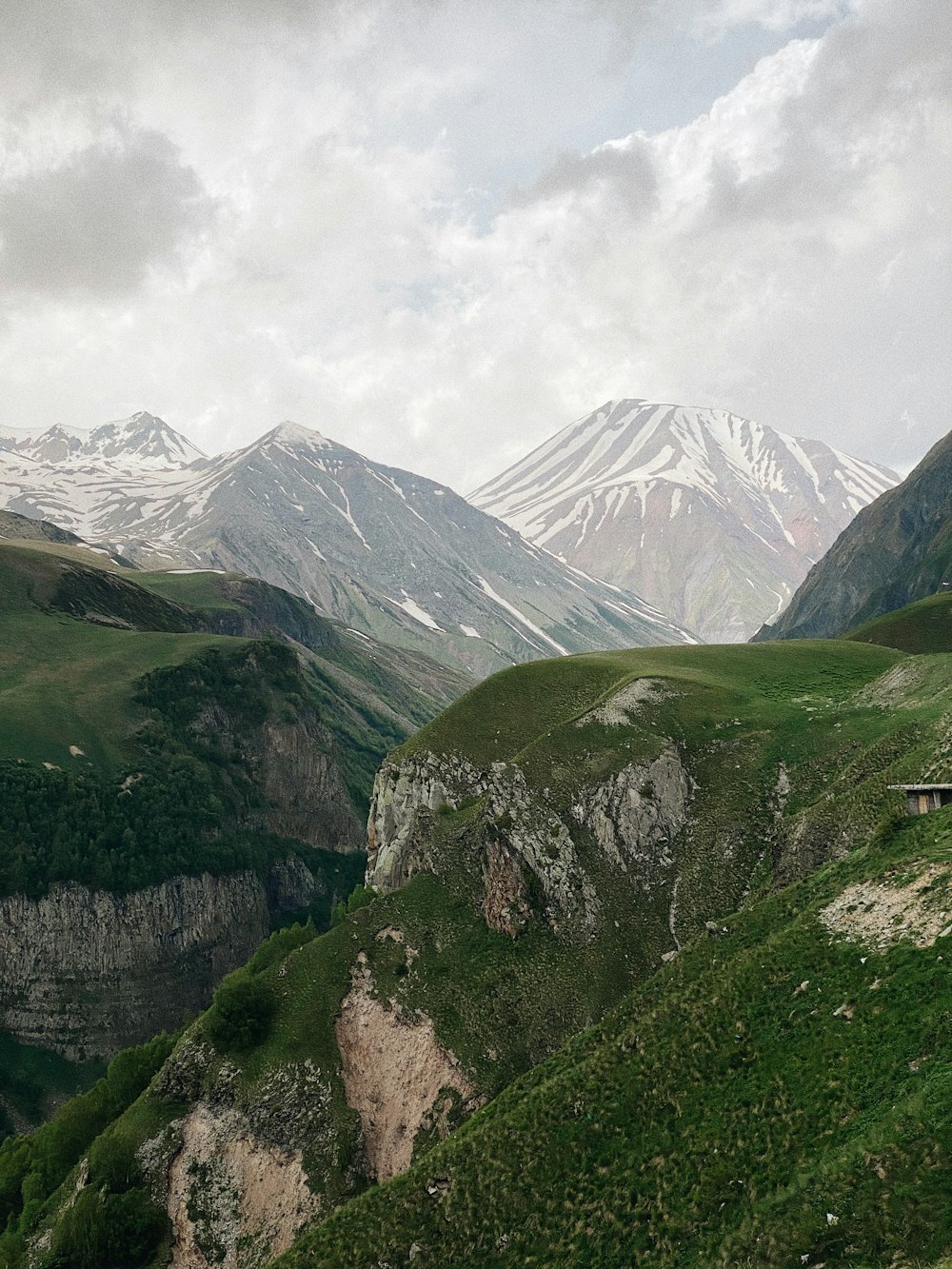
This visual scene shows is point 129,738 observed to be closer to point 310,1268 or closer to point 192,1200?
point 192,1200

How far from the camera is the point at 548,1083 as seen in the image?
34.5 meters

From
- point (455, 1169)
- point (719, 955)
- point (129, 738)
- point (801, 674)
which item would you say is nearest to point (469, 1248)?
point (455, 1169)

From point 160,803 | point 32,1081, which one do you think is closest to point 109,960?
point 32,1081

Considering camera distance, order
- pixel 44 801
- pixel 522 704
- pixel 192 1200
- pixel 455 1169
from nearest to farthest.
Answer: pixel 455 1169, pixel 192 1200, pixel 522 704, pixel 44 801

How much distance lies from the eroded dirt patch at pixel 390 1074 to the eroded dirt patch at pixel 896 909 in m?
30.0

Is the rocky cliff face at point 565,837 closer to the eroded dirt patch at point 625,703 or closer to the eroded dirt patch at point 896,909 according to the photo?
the eroded dirt patch at point 625,703

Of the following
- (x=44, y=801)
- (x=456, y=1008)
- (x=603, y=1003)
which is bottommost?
(x=603, y=1003)

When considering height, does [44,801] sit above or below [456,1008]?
above

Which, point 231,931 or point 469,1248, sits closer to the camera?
point 469,1248

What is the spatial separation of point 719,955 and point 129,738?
155894 millimetres

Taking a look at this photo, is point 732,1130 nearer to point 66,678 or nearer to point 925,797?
point 925,797

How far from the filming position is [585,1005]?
172ft

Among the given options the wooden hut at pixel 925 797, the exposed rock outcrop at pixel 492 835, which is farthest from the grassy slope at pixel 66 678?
the wooden hut at pixel 925 797

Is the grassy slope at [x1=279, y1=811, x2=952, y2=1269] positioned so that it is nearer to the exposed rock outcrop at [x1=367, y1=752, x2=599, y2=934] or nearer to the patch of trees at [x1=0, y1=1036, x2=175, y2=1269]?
the patch of trees at [x1=0, y1=1036, x2=175, y2=1269]
